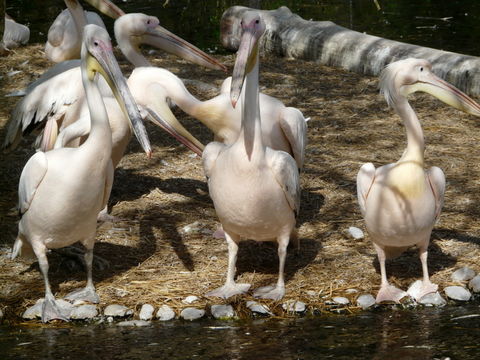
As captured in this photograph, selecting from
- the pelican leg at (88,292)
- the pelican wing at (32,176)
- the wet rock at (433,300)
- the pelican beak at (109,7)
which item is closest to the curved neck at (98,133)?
the pelican wing at (32,176)

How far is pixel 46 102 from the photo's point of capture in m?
5.82

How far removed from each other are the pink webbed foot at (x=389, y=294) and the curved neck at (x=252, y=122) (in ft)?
3.07

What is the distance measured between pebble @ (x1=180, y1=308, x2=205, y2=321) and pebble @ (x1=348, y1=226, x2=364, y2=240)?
50.4 inches

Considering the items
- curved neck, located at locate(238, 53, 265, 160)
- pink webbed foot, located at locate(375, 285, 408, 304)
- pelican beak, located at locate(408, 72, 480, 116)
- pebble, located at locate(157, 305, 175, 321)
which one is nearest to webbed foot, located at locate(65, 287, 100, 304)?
pebble, located at locate(157, 305, 175, 321)

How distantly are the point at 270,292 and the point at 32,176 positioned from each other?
136 centimetres

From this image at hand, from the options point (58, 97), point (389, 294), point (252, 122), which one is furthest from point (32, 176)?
point (389, 294)

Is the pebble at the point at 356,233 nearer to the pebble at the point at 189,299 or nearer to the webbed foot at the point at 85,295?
the pebble at the point at 189,299

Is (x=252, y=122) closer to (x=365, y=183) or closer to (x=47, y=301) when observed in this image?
(x=365, y=183)

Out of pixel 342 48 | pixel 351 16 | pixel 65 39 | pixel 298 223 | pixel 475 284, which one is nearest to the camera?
pixel 475 284

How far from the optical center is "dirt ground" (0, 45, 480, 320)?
4.78 m

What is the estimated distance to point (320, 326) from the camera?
4.23 m

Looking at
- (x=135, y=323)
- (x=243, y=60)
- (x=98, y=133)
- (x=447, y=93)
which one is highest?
(x=243, y=60)

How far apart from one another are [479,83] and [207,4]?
639 centimetres

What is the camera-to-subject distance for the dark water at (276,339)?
3.88 m
